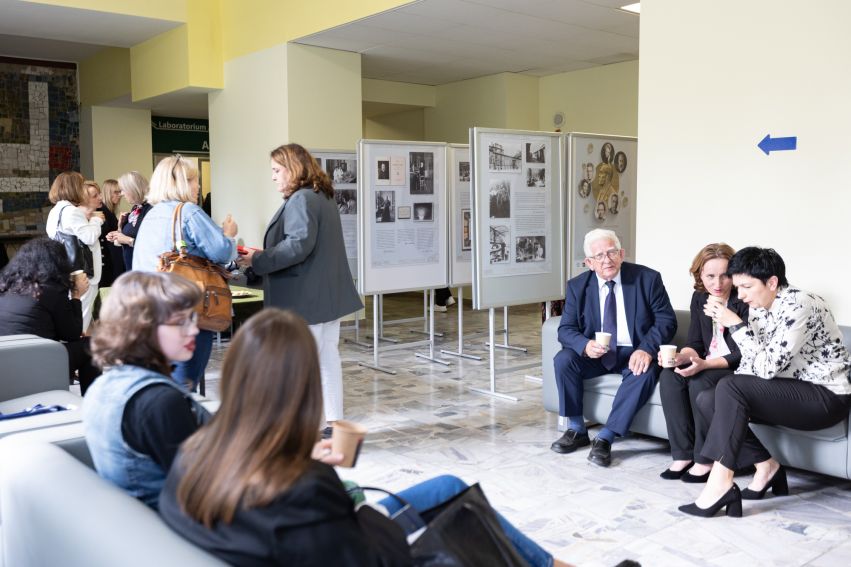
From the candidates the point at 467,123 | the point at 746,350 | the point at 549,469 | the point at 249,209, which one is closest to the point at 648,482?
the point at 549,469

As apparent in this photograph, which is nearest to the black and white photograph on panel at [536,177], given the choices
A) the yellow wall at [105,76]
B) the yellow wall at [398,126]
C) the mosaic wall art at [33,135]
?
the yellow wall at [398,126]

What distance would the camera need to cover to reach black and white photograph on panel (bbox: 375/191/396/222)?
7.16 meters

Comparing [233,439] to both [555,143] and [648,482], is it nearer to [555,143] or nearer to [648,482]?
[648,482]

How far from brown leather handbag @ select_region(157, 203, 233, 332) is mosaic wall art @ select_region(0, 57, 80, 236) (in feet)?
32.3

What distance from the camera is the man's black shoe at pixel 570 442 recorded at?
4734 millimetres

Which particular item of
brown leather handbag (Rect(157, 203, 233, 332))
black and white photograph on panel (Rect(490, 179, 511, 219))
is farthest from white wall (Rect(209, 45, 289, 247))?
brown leather handbag (Rect(157, 203, 233, 332))

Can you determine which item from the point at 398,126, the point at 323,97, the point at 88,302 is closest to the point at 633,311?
the point at 88,302

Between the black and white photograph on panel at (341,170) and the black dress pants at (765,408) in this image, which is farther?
the black and white photograph on panel at (341,170)

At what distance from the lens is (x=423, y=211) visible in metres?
7.48

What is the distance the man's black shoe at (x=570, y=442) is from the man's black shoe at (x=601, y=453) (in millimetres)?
182

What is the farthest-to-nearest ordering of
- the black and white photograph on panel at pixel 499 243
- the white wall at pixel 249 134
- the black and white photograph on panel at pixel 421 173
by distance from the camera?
the white wall at pixel 249 134
the black and white photograph on panel at pixel 421 173
the black and white photograph on panel at pixel 499 243

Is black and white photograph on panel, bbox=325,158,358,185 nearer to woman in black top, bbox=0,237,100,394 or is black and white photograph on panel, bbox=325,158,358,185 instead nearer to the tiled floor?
the tiled floor

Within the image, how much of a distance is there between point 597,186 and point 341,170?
289 centimetres

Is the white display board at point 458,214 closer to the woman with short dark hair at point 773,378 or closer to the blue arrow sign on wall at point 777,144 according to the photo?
the blue arrow sign on wall at point 777,144
